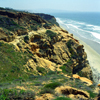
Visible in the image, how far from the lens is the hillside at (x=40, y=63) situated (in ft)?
32.0

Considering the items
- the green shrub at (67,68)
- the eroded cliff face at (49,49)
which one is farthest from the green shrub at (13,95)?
the green shrub at (67,68)

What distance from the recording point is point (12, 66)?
Result: 13711mm

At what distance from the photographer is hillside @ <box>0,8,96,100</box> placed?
9.74 metres

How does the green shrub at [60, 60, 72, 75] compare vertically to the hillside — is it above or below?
below

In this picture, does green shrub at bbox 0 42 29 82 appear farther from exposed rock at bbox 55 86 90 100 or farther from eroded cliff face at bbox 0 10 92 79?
exposed rock at bbox 55 86 90 100

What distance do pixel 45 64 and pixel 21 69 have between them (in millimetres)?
5951

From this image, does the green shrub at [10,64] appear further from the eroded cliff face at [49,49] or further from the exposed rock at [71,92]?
the exposed rock at [71,92]

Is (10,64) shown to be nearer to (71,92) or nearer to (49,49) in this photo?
(71,92)

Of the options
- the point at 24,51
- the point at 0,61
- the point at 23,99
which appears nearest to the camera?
the point at 23,99

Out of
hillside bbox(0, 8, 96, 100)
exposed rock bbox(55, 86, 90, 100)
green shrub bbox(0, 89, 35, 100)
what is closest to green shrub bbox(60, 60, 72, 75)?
hillside bbox(0, 8, 96, 100)

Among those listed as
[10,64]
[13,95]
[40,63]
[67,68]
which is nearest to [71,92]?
[13,95]

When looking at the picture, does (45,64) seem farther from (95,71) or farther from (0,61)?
(95,71)

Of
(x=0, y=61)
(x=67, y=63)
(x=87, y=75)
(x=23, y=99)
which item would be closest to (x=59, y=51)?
(x=67, y=63)

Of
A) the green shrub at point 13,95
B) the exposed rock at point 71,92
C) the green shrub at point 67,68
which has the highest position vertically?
the green shrub at point 13,95
